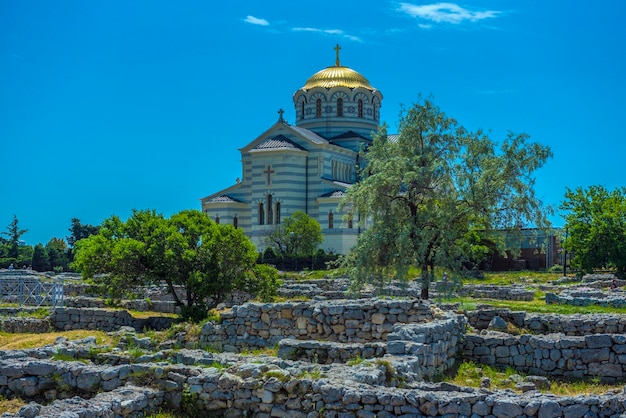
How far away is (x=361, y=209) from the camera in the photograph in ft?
88.5

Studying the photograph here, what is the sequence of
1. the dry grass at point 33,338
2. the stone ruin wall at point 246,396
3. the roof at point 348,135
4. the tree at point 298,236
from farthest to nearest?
the roof at point 348,135 → the tree at point 298,236 → the dry grass at point 33,338 → the stone ruin wall at point 246,396

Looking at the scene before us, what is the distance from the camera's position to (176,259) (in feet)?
80.4

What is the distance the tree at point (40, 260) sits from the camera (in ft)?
244

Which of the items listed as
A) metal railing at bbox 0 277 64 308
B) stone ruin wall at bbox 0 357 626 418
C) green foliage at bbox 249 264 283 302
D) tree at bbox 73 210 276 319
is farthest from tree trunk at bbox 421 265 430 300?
stone ruin wall at bbox 0 357 626 418

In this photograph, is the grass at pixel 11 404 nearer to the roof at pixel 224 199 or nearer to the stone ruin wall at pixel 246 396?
the stone ruin wall at pixel 246 396

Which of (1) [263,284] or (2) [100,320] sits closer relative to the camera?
(2) [100,320]

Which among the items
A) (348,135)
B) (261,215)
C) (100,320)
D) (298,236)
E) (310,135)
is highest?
(348,135)

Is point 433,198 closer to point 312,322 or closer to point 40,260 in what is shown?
point 312,322

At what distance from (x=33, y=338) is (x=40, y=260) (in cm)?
5788

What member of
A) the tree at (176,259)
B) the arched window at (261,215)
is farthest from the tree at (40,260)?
the tree at (176,259)

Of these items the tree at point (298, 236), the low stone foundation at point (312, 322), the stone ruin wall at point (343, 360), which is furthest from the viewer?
the tree at point (298, 236)

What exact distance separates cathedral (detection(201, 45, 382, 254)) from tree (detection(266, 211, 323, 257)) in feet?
10.9

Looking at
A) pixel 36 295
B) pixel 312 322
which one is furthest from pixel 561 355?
pixel 36 295

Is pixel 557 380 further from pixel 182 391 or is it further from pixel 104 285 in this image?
pixel 104 285
